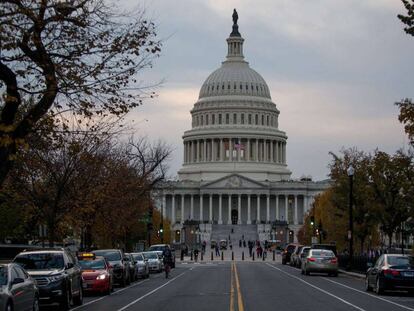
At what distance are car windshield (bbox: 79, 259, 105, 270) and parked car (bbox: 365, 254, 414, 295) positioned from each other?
387 inches

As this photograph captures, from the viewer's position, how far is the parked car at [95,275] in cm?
3472

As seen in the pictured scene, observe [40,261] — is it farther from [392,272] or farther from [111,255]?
[111,255]

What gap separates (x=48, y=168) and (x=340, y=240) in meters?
47.2

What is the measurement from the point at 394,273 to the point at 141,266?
62.2 feet

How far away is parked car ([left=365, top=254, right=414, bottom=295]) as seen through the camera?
34500 mm

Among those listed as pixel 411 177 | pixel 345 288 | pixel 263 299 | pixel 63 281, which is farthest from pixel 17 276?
pixel 411 177

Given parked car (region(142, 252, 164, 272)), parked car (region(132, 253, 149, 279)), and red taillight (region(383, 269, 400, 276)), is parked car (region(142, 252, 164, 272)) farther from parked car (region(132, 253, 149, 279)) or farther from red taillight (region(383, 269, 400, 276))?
red taillight (region(383, 269, 400, 276))

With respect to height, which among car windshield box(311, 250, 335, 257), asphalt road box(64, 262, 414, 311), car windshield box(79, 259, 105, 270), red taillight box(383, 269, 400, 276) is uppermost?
car windshield box(311, 250, 335, 257)

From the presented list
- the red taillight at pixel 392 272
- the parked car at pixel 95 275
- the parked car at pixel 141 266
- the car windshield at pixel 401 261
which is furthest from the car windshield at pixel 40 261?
the parked car at pixel 141 266

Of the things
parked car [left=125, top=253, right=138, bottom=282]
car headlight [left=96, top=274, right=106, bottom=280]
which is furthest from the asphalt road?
parked car [left=125, top=253, right=138, bottom=282]

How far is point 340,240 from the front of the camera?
86438 mm

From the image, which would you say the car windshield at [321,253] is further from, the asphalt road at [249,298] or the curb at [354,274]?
the asphalt road at [249,298]

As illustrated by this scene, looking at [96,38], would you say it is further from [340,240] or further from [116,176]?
[340,240]

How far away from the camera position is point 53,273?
26500mm
